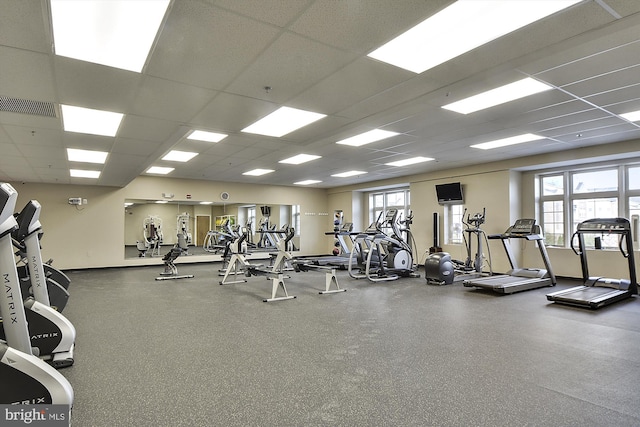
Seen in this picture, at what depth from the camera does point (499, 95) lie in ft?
13.7

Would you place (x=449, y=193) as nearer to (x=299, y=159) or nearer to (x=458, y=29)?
(x=299, y=159)

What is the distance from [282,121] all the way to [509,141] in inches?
168

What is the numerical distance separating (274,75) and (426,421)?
3037 millimetres

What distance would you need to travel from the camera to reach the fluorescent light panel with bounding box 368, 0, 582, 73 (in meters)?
2.38

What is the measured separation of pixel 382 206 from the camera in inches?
502

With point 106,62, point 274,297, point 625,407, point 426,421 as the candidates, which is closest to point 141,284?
point 274,297

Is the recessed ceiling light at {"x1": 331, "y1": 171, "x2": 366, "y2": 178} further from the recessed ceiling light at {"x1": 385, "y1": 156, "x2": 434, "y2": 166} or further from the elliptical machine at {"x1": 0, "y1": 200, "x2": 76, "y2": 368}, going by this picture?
the elliptical machine at {"x1": 0, "y1": 200, "x2": 76, "y2": 368}

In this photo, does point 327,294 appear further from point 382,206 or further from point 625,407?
point 382,206

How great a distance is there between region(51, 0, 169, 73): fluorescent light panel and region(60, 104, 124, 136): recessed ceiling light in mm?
1505

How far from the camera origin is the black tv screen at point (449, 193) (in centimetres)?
918

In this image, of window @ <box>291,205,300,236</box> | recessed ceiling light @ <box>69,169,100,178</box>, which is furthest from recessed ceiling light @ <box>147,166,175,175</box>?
window @ <box>291,205,300,236</box>

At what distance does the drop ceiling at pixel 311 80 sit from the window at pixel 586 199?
1.27m

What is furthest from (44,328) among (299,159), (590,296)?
(590,296)

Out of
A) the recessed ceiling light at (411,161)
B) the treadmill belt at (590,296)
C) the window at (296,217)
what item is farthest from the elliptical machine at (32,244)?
the window at (296,217)
